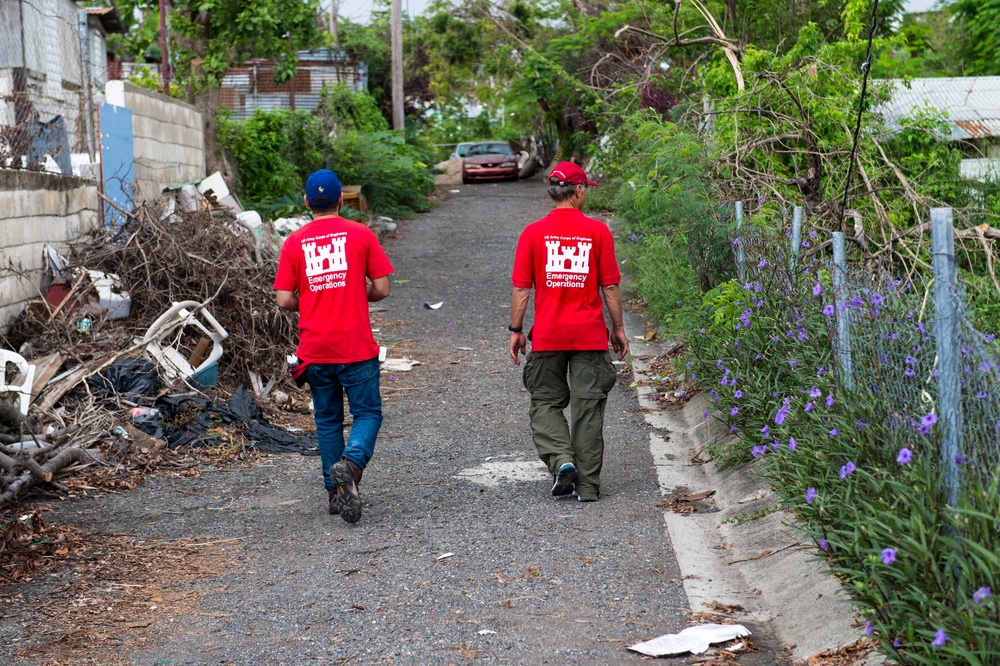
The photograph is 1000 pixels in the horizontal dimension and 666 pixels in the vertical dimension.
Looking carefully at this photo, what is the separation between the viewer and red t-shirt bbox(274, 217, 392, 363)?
5.81 m

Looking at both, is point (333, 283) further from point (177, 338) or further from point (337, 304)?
point (177, 338)

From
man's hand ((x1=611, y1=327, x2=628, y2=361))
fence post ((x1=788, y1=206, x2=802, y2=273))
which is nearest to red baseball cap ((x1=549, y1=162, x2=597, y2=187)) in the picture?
man's hand ((x1=611, y1=327, x2=628, y2=361))

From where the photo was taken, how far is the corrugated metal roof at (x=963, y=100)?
Result: 54.0 ft

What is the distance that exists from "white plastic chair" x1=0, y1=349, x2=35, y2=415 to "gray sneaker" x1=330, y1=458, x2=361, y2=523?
263cm

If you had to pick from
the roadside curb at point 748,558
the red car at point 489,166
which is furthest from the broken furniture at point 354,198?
the roadside curb at point 748,558

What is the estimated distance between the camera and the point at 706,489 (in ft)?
21.1

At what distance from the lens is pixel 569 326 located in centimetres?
607

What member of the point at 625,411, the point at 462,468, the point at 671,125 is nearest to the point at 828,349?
the point at 462,468

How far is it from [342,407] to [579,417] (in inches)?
53.4

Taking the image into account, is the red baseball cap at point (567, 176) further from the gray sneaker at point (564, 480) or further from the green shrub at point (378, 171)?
the green shrub at point (378, 171)

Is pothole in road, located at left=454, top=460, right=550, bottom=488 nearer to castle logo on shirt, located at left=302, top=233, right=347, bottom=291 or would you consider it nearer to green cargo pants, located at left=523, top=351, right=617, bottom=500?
green cargo pants, located at left=523, top=351, right=617, bottom=500

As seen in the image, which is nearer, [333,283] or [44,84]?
[333,283]

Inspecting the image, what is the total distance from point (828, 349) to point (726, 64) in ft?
22.7

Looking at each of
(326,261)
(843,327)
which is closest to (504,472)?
(326,261)
